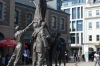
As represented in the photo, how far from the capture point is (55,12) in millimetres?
37031

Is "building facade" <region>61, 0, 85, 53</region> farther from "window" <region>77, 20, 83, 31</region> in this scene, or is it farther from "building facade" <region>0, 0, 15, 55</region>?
"building facade" <region>0, 0, 15, 55</region>

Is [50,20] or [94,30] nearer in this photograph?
[50,20]

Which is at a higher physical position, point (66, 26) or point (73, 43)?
point (66, 26)

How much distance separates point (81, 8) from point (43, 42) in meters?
52.5

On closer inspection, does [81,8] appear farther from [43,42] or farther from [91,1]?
[43,42]

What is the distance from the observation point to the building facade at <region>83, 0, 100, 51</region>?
55.6 m

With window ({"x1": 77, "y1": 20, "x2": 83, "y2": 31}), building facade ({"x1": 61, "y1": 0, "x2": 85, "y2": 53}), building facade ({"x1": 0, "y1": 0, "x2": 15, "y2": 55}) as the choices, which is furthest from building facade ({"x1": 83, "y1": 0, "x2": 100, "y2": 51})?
building facade ({"x1": 0, "y1": 0, "x2": 15, "y2": 55})

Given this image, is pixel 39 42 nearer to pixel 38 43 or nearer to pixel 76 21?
pixel 38 43

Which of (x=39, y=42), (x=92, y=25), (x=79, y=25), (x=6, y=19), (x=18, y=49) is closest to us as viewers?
(x=39, y=42)

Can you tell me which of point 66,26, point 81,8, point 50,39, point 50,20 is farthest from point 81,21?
point 50,39

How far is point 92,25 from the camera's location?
A: 56.7 m

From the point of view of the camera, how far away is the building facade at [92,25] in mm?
55594

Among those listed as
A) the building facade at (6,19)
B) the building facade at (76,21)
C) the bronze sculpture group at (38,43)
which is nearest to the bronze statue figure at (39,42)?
the bronze sculpture group at (38,43)

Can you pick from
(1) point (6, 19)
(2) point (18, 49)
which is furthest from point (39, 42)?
(1) point (6, 19)
